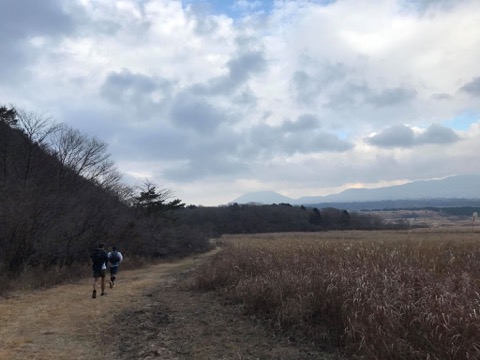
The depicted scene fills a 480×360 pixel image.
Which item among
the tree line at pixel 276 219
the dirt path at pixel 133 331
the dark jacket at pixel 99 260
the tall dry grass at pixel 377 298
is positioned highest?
the tree line at pixel 276 219

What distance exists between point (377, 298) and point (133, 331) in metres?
5.34

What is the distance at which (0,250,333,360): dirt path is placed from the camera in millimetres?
7785

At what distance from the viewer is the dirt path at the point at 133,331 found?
7.79 metres

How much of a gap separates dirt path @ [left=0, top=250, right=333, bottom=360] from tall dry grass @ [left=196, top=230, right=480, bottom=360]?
0.60 meters

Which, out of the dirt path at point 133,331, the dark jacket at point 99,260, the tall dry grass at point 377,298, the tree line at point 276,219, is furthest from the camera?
the tree line at point 276,219

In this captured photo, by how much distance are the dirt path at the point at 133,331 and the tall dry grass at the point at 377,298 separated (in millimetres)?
599

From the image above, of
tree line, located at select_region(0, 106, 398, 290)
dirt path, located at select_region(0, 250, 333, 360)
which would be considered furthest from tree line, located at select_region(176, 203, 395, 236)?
dirt path, located at select_region(0, 250, 333, 360)

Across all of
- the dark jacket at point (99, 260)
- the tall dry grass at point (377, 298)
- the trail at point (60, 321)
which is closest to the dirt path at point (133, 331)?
the trail at point (60, 321)

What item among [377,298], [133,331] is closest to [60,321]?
[133,331]

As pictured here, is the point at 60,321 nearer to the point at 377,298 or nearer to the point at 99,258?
the point at 99,258

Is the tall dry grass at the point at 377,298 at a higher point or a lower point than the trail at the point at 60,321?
higher

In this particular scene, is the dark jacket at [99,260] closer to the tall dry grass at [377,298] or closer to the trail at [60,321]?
the trail at [60,321]

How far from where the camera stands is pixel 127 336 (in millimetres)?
9195

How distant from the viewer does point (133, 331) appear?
9625mm
